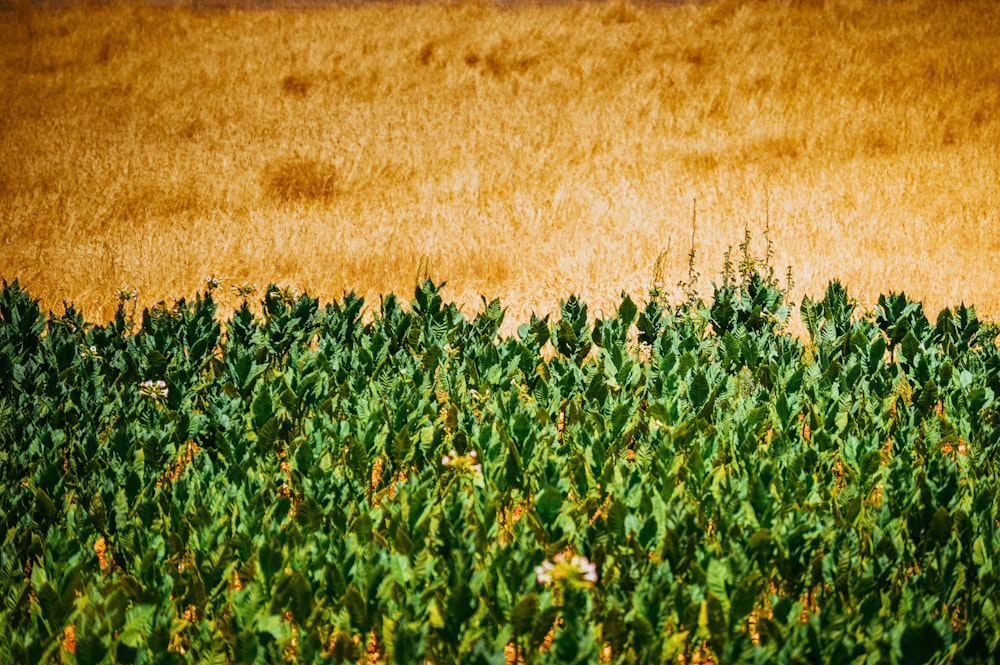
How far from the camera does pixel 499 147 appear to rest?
1167 centimetres

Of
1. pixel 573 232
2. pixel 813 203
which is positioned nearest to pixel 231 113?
pixel 573 232

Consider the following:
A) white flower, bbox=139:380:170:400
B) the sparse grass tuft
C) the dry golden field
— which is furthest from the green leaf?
the sparse grass tuft

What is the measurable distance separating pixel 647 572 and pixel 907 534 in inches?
42.4

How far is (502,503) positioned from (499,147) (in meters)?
8.72

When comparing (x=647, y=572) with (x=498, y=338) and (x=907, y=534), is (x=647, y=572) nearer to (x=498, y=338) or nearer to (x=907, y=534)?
(x=907, y=534)

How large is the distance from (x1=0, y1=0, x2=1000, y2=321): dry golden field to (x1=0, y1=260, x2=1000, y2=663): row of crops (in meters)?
3.64

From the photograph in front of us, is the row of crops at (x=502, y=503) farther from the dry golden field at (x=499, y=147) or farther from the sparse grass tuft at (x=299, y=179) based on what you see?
the sparse grass tuft at (x=299, y=179)

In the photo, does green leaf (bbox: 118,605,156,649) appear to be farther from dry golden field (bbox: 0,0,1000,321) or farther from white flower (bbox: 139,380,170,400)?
dry golden field (bbox: 0,0,1000,321)

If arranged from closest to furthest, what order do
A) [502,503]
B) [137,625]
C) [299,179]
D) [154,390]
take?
1. [137,625]
2. [502,503]
3. [154,390]
4. [299,179]

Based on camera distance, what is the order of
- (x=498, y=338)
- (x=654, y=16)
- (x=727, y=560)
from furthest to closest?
(x=654, y=16)
(x=498, y=338)
(x=727, y=560)

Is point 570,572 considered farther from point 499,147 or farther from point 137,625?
point 499,147

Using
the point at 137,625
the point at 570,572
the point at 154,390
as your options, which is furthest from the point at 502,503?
the point at 154,390

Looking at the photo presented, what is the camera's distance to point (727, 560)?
8.97ft

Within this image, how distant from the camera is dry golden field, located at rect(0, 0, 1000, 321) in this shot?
916cm
